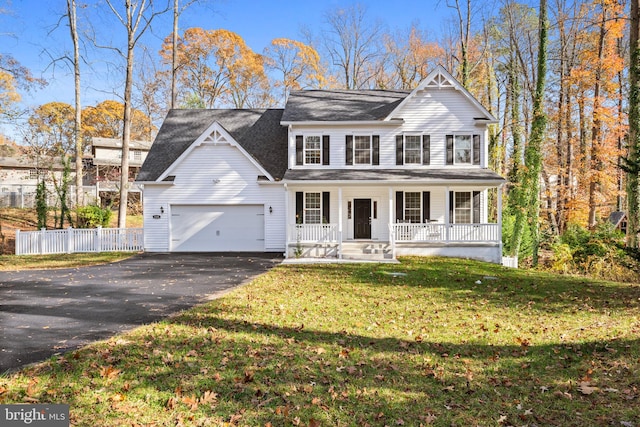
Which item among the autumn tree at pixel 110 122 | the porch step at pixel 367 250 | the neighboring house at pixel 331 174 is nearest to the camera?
the porch step at pixel 367 250

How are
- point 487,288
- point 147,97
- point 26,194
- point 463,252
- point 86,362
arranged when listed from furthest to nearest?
point 147,97 < point 26,194 < point 463,252 < point 487,288 < point 86,362

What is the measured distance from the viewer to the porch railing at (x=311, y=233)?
1647 cm

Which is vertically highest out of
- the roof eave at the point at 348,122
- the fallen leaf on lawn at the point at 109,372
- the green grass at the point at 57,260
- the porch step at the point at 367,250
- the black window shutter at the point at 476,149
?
the roof eave at the point at 348,122

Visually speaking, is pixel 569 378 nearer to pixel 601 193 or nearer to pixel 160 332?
pixel 160 332

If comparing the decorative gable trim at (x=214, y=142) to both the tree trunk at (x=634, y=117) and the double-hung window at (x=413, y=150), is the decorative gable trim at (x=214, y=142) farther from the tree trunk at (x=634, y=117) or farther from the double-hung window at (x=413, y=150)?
the tree trunk at (x=634, y=117)

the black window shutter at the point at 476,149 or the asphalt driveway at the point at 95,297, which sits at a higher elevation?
the black window shutter at the point at 476,149

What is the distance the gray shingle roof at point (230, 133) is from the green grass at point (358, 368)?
38.6 feet

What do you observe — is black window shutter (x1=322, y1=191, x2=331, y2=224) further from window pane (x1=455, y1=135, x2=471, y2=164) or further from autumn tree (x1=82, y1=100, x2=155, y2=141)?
autumn tree (x1=82, y1=100, x2=155, y2=141)

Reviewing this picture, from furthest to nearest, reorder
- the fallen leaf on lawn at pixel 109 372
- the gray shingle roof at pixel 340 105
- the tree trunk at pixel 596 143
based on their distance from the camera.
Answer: the tree trunk at pixel 596 143 → the gray shingle roof at pixel 340 105 → the fallen leaf on lawn at pixel 109 372

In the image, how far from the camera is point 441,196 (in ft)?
58.4

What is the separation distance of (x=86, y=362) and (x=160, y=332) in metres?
1.35

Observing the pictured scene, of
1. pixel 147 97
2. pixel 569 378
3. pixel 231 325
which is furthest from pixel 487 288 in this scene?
pixel 147 97

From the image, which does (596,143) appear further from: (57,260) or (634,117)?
(57,260)

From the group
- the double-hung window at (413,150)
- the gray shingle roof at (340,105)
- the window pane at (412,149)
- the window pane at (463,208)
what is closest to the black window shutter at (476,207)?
the window pane at (463,208)
